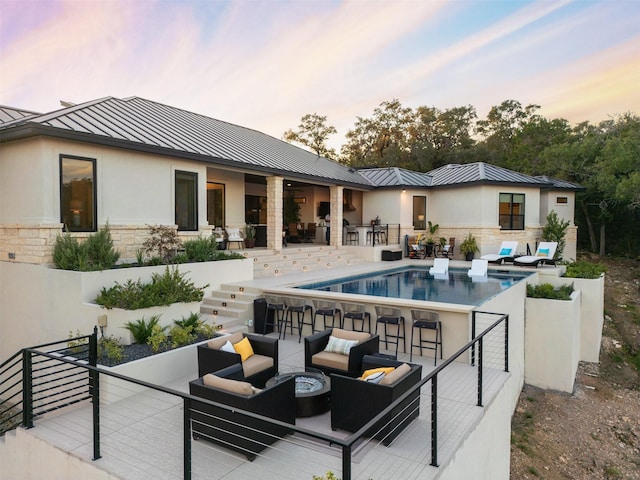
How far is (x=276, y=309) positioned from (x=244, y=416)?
229 inches

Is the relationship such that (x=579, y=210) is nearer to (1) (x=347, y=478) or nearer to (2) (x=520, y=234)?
(2) (x=520, y=234)

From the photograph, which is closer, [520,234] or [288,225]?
[520,234]

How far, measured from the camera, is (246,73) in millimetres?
17812

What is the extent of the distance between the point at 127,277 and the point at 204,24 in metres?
10.4

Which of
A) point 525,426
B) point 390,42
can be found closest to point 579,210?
point 390,42

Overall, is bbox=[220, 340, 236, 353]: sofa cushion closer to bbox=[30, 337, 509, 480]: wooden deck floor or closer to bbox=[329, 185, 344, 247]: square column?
bbox=[30, 337, 509, 480]: wooden deck floor

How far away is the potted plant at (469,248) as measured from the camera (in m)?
20.9

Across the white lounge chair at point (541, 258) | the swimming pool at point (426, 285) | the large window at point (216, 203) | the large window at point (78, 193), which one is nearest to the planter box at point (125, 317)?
the large window at point (78, 193)

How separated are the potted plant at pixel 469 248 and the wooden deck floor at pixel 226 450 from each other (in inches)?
598

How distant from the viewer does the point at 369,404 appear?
16.3ft

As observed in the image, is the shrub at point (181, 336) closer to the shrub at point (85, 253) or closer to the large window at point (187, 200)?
the shrub at point (85, 253)

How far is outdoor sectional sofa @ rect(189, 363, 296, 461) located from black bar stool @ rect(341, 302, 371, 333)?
14.1 ft

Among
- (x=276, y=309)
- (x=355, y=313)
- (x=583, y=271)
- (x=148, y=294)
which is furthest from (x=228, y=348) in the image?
(x=583, y=271)

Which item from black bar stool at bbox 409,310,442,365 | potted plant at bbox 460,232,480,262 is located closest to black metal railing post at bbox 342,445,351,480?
black bar stool at bbox 409,310,442,365
